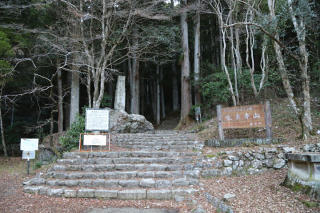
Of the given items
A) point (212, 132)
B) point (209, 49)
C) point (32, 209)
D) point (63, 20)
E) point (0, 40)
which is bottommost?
point (32, 209)

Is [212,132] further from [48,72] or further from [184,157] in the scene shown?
[48,72]

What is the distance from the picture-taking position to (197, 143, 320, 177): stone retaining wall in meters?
5.89

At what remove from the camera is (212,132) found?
31.9 feet

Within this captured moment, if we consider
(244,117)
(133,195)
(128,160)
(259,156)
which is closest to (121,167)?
(128,160)

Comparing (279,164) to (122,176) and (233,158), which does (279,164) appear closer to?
(233,158)

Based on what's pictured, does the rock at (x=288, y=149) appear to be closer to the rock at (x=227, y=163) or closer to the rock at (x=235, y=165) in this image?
the rock at (x=235, y=165)

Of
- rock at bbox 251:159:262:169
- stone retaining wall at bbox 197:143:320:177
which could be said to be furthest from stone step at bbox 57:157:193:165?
rock at bbox 251:159:262:169

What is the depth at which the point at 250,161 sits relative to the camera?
6.10 m

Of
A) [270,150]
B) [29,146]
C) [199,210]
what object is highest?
[29,146]

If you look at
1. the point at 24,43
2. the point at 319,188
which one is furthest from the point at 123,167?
the point at 24,43

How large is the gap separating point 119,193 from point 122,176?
34.1 inches

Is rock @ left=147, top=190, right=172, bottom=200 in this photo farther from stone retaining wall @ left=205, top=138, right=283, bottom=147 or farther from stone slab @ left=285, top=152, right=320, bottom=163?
stone retaining wall @ left=205, top=138, right=283, bottom=147

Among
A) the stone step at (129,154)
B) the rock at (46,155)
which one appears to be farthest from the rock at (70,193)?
the rock at (46,155)

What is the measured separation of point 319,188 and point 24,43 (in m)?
11.3
